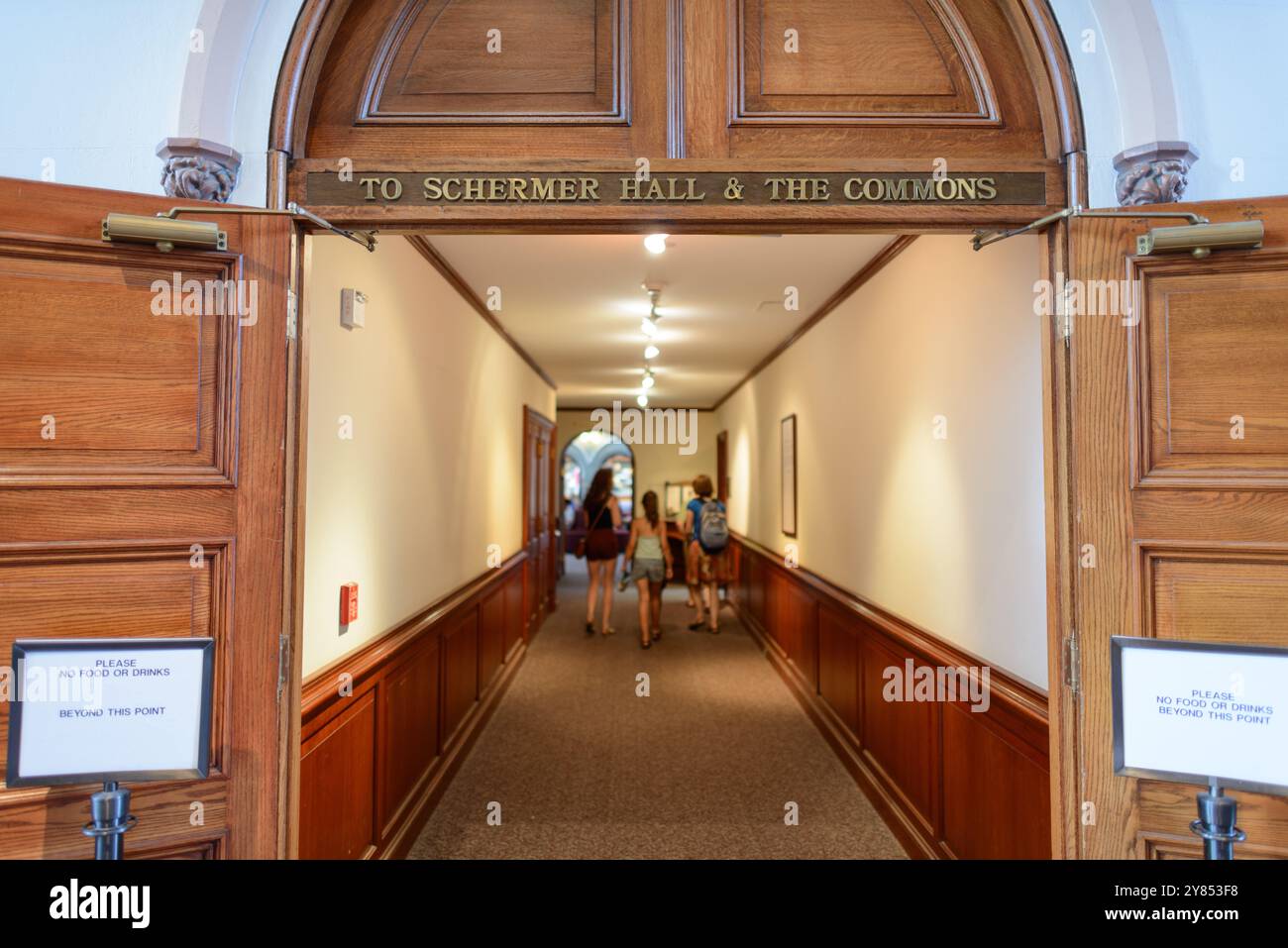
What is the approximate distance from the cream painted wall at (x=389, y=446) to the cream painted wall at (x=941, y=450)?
2240 mm

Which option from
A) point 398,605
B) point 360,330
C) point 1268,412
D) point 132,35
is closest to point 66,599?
point 132,35

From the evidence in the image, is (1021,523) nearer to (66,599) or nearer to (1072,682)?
(1072,682)

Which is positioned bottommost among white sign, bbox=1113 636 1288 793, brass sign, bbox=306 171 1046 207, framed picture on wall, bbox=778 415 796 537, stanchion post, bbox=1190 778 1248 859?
stanchion post, bbox=1190 778 1248 859

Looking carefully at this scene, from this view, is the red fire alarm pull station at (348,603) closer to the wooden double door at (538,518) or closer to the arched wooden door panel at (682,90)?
the arched wooden door panel at (682,90)

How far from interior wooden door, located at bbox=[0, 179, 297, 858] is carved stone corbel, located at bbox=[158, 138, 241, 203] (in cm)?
6

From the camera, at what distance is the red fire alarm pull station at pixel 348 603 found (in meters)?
2.53

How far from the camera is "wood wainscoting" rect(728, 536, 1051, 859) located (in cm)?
226

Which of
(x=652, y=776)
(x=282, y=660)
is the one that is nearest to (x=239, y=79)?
(x=282, y=660)

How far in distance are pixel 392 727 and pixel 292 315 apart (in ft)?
6.71

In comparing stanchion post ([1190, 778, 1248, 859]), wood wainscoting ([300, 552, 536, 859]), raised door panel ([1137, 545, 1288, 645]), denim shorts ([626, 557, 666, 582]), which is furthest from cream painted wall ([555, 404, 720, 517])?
stanchion post ([1190, 778, 1248, 859])

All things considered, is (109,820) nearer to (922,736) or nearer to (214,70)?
(214,70)

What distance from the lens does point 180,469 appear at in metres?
1.51

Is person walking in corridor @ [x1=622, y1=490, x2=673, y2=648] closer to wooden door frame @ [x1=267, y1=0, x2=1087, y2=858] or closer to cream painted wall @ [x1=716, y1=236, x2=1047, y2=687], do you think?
cream painted wall @ [x1=716, y1=236, x2=1047, y2=687]

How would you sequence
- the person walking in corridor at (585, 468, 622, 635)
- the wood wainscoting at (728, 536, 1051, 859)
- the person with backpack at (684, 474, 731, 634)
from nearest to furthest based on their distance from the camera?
1. the wood wainscoting at (728, 536, 1051, 859)
2. the person with backpack at (684, 474, 731, 634)
3. the person walking in corridor at (585, 468, 622, 635)
